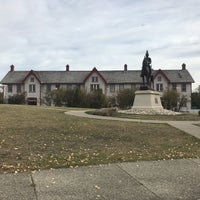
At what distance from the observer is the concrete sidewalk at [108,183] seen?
6.62 m

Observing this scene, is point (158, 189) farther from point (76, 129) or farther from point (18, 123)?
point (18, 123)

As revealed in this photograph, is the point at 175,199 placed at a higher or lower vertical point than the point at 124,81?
lower

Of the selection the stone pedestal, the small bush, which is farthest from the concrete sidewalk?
the small bush

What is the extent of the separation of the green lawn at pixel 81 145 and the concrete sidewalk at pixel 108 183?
844 mm

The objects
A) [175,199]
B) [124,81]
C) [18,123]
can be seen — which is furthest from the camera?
[124,81]

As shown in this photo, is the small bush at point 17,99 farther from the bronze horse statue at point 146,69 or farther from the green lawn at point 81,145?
the green lawn at point 81,145

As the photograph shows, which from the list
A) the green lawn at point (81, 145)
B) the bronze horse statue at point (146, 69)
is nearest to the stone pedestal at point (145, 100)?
the bronze horse statue at point (146, 69)

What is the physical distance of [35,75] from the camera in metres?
80.8

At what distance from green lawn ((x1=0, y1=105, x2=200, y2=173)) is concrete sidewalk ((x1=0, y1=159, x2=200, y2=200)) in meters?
0.84

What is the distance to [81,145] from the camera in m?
12.2

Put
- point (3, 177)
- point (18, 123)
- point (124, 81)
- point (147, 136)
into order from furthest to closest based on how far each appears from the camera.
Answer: point (124, 81), point (18, 123), point (147, 136), point (3, 177)

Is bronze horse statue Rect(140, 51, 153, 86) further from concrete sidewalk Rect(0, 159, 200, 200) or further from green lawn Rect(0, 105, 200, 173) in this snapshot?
concrete sidewalk Rect(0, 159, 200, 200)

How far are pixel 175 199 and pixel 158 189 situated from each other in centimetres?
61

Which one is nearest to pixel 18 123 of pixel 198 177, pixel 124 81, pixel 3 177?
pixel 3 177
